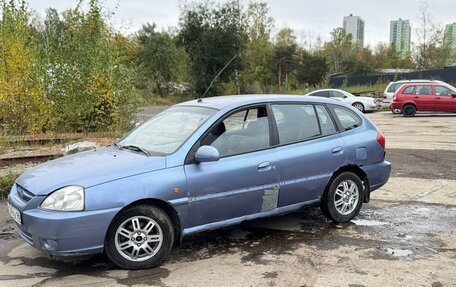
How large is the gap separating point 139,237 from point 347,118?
312 cm

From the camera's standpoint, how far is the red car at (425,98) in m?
21.5

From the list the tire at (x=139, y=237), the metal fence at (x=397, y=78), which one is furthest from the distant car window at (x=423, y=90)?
the tire at (x=139, y=237)

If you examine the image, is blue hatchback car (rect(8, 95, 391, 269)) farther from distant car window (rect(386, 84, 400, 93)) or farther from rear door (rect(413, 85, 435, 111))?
distant car window (rect(386, 84, 400, 93))

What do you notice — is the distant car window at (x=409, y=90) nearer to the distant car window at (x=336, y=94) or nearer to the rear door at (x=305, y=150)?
the distant car window at (x=336, y=94)

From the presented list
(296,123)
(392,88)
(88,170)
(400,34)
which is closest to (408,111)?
(392,88)

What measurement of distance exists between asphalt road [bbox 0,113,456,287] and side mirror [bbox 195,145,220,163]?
3.37ft

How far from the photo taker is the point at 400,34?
7012 cm

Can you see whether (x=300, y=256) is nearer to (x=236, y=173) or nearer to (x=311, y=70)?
(x=236, y=173)

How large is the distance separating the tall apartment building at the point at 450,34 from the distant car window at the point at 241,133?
49.5 meters

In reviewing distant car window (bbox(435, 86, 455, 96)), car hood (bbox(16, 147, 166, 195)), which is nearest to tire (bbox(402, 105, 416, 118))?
distant car window (bbox(435, 86, 455, 96))

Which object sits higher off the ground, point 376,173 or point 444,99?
point 444,99

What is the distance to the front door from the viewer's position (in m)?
4.72

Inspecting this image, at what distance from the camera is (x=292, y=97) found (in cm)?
583

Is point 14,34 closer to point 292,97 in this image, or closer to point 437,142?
point 292,97
